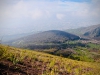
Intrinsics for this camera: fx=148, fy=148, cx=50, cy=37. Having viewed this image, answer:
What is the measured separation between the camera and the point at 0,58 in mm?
8516

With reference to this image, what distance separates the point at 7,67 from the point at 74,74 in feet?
16.5

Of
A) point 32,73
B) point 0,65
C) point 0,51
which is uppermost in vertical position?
point 0,51

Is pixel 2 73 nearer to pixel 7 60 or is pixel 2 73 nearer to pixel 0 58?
pixel 0 58

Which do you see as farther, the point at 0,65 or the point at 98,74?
the point at 98,74

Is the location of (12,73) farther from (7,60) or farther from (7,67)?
(7,60)

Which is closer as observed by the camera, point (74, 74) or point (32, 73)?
point (32, 73)

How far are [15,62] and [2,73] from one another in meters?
2.27

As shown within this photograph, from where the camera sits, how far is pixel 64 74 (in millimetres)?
10320

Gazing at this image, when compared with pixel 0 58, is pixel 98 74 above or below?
below

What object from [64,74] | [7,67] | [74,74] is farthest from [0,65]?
[74,74]

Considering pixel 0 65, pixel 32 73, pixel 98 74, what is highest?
pixel 0 65

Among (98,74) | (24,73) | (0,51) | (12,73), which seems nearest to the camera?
(12,73)

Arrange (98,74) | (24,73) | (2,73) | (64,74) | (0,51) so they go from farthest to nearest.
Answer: (98,74) → (64,74) → (0,51) → (24,73) → (2,73)

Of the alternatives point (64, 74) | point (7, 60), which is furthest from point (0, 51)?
point (64, 74)
